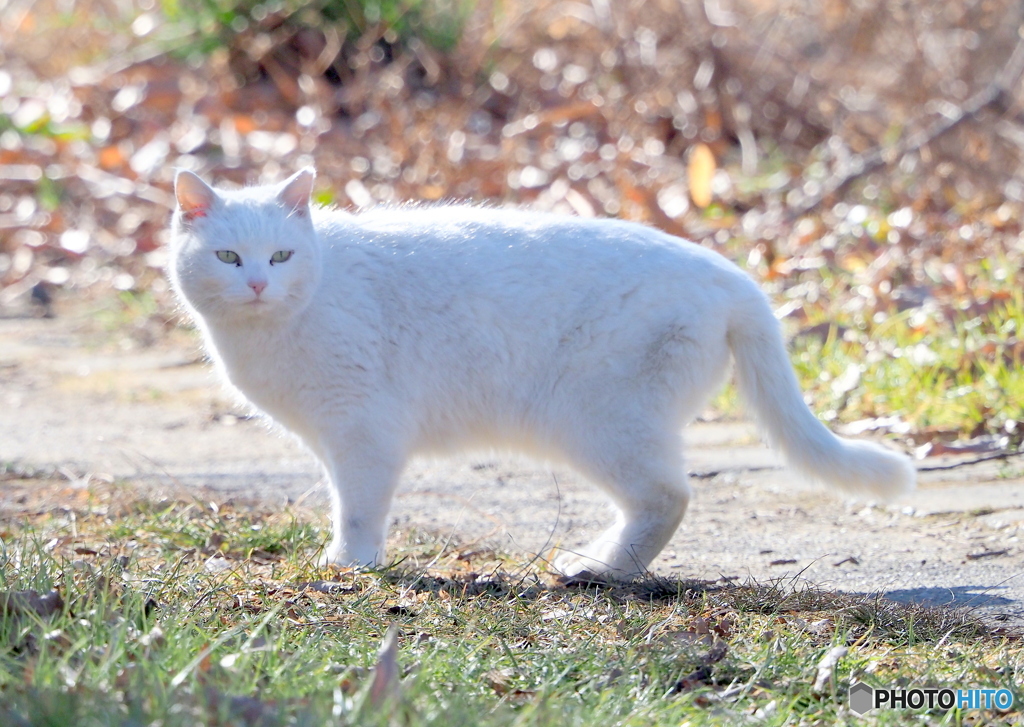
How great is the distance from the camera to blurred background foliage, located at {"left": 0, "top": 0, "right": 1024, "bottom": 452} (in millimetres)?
6164

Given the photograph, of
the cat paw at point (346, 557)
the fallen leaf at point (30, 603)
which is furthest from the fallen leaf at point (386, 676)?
the cat paw at point (346, 557)

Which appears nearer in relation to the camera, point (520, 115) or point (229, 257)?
point (229, 257)

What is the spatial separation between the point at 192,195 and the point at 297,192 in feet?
0.99

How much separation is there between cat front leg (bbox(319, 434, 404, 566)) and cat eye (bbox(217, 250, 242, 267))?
0.60 m

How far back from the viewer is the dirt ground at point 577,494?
3125 mm

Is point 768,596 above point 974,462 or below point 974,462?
above

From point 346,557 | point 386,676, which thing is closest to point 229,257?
point 346,557

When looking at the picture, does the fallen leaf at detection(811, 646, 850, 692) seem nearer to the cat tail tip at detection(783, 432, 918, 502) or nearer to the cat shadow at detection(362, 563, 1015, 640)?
the cat shadow at detection(362, 563, 1015, 640)

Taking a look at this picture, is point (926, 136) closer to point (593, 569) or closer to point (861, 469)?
point (861, 469)

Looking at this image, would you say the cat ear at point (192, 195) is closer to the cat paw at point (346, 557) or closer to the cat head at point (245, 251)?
the cat head at point (245, 251)

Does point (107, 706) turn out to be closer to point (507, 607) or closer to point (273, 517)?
point (507, 607)

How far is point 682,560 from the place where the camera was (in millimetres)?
3293

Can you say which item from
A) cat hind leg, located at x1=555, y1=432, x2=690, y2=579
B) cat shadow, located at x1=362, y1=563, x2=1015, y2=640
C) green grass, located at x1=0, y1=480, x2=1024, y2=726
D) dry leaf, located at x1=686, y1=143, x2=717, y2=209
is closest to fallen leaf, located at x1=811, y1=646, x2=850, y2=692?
green grass, located at x1=0, y1=480, x2=1024, y2=726

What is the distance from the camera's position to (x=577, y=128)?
322 inches
